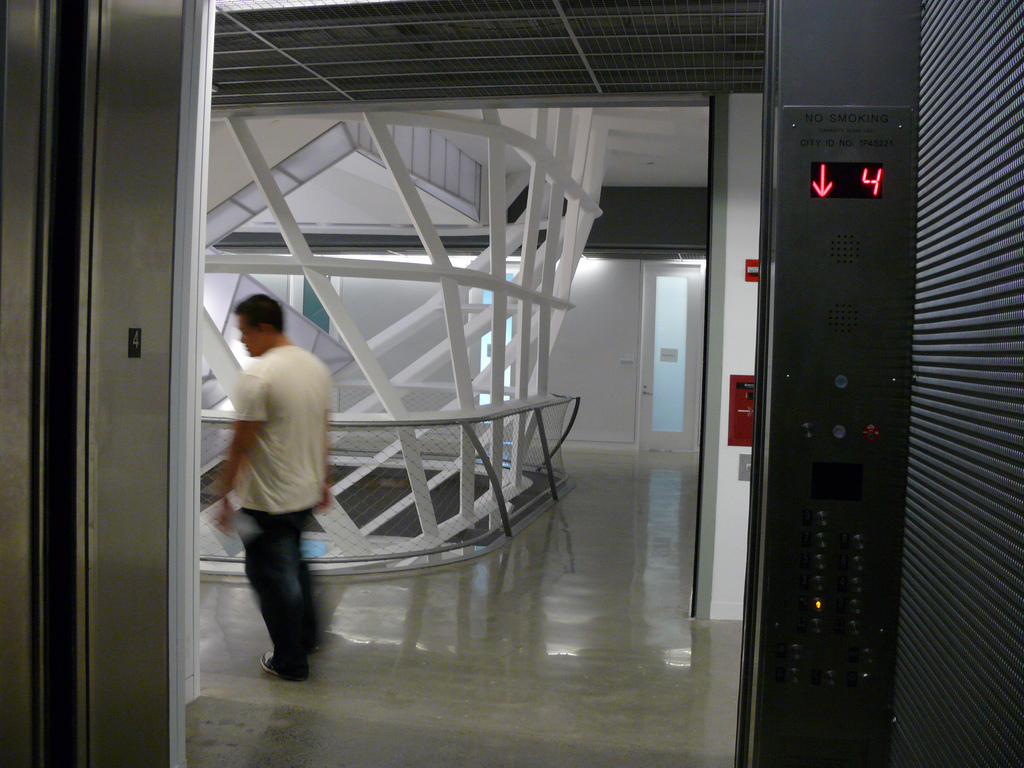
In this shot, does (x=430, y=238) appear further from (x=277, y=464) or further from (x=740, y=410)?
(x=277, y=464)

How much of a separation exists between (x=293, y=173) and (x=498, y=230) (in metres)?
2.94

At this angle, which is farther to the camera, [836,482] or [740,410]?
[740,410]

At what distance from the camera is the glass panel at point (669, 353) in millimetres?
13594

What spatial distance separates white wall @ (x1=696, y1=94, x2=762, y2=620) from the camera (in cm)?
446

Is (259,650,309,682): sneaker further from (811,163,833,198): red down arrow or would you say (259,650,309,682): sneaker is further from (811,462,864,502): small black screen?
(811,163,833,198): red down arrow

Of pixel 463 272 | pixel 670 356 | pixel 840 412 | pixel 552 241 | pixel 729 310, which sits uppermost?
pixel 552 241

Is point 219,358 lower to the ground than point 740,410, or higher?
higher

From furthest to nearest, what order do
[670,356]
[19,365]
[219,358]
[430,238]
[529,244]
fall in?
1. [670,356]
2. [529,244]
3. [430,238]
4. [219,358]
5. [19,365]

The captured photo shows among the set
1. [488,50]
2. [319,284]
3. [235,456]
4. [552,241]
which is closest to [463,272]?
[319,284]

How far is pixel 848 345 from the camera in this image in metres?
1.93

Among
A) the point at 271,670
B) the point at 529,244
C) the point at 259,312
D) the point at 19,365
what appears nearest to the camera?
the point at 19,365

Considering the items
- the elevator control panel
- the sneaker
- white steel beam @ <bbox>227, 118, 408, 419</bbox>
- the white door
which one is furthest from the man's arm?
the white door

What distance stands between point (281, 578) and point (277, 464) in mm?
Answer: 491

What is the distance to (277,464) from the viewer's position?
350cm
